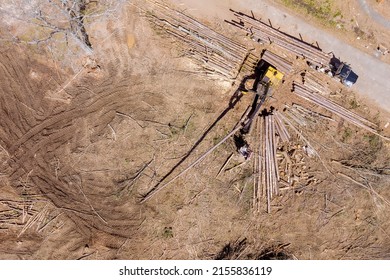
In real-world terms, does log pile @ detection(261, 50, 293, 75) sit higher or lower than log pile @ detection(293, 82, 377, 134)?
higher

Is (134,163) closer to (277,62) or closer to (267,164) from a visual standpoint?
(267,164)

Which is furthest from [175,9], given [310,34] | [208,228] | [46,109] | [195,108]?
[208,228]

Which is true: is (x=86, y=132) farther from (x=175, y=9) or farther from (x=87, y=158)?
(x=175, y=9)

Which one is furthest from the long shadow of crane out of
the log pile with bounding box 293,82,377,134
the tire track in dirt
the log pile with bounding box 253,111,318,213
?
the log pile with bounding box 293,82,377,134

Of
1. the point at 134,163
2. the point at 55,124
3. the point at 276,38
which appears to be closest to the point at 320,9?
the point at 276,38

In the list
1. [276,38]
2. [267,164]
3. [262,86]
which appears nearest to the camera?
[262,86]

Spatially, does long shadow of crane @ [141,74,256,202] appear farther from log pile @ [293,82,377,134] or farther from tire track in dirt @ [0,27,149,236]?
log pile @ [293,82,377,134]
